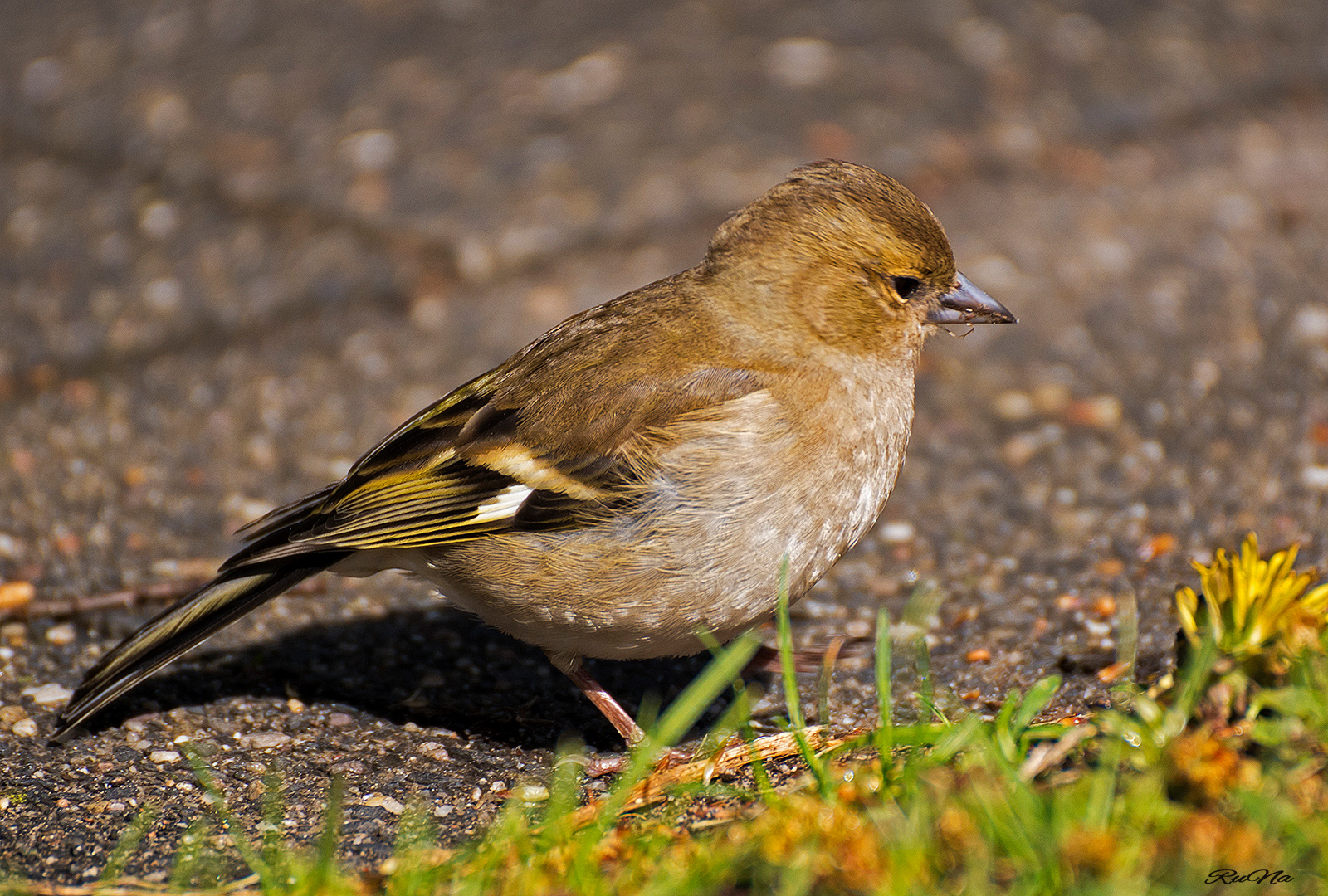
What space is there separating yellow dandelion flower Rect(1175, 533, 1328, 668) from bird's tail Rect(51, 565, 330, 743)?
7.09 feet

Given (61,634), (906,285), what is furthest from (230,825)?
(906,285)

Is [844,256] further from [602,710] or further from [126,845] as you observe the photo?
[126,845]

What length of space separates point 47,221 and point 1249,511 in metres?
5.16

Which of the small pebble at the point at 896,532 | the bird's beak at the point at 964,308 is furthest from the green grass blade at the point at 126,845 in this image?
the small pebble at the point at 896,532

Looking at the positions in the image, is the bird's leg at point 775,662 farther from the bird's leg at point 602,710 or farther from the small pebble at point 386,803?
the small pebble at point 386,803

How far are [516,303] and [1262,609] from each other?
12.1 ft

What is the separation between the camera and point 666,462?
3.14 m

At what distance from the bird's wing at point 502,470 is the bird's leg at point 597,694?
38 cm

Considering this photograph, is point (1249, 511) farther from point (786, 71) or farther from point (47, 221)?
point (47, 221)

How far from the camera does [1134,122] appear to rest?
21.2ft

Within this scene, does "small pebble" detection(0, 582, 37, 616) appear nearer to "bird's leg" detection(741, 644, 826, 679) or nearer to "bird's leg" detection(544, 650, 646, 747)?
"bird's leg" detection(544, 650, 646, 747)

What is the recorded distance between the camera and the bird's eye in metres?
3.38

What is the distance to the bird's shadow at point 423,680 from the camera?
11.5 feet

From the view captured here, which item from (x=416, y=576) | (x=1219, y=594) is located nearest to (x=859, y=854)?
(x=1219, y=594)
